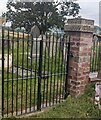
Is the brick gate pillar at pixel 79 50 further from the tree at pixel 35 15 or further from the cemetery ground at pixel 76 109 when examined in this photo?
the tree at pixel 35 15

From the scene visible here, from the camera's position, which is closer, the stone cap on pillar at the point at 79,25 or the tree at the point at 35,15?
the stone cap on pillar at the point at 79,25

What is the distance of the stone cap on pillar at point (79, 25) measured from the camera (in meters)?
4.46

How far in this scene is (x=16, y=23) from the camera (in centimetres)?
3466

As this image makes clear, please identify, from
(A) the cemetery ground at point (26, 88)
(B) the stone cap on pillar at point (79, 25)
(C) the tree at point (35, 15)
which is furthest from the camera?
(C) the tree at point (35, 15)

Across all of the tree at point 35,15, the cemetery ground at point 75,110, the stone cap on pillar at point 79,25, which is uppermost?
the tree at point 35,15

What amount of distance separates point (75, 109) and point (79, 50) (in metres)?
1.15

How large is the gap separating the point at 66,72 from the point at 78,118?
1116 mm

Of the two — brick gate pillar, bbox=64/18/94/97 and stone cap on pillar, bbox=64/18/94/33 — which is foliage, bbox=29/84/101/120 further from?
stone cap on pillar, bbox=64/18/94/33

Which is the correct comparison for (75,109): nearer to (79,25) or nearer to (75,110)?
(75,110)

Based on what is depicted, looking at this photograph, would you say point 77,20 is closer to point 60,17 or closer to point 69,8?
point 60,17

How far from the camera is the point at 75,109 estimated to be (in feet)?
13.8

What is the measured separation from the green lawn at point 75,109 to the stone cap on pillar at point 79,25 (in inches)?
Answer: 53.4

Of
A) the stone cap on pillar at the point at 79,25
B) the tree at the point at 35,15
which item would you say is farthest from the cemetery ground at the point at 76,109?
the tree at the point at 35,15

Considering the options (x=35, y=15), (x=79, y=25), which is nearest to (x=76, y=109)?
(x=79, y=25)
